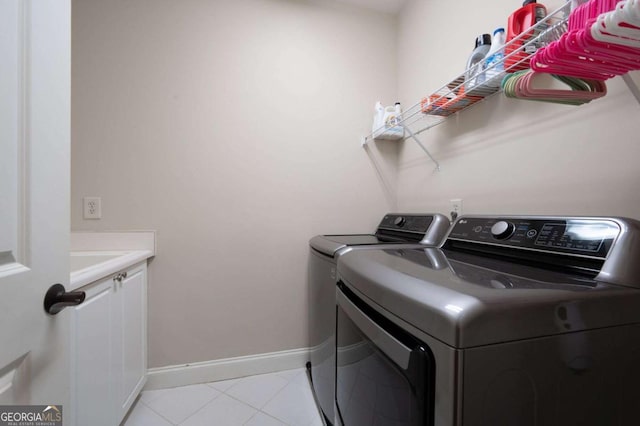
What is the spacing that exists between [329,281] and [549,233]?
85 centimetres

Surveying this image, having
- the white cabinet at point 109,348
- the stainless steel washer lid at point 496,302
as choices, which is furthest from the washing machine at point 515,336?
A: the white cabinet at point 109,348

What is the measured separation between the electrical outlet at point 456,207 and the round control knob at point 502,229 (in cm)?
44

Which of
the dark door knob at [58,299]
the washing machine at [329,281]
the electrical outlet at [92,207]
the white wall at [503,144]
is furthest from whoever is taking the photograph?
the electrical outlet at [92,207]

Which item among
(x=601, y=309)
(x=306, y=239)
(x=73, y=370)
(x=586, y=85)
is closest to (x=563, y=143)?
(x=586, y=85)

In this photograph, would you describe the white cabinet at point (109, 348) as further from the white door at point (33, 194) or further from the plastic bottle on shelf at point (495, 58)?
the plastic bottle on shelf at point (495, 58)

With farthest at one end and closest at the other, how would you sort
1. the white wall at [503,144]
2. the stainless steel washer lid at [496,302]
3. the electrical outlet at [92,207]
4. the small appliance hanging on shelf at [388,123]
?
the small appliance hanging on shelf at [388,123] < the electrical outlet at [92,207] < the white wall at [503,144] < the stainless steel washer lid at [496,302]

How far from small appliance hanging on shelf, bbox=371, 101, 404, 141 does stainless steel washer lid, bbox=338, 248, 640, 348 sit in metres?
1.28

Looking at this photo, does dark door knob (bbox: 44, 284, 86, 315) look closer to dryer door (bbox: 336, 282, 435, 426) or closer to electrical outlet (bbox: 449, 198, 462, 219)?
dryer door (bbox: 336, 282, 435, 426)

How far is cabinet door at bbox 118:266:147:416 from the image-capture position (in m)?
1.21

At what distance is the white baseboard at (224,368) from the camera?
154 cm

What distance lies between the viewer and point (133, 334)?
132cm

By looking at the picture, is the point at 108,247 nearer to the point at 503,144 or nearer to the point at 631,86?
the point at 503,144

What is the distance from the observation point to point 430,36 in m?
1.59

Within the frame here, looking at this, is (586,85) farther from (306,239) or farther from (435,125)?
(306,239)
